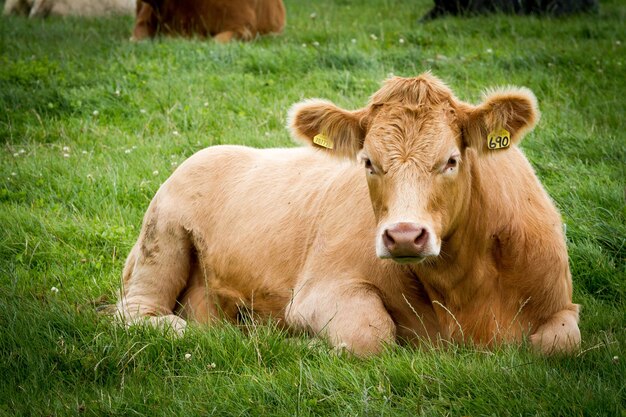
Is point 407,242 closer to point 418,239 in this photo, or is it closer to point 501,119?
point 418,239

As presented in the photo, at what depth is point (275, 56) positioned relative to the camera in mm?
11336

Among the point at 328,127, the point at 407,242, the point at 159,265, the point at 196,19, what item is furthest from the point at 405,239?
the point at 196,19

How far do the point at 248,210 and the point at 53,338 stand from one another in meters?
1.89

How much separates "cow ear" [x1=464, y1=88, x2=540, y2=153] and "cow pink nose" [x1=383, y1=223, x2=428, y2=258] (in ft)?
2.76

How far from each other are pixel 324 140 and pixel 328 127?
0.36 feet

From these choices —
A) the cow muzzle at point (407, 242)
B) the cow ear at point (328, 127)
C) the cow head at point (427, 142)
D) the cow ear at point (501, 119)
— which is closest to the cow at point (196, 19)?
the cow ear at point (328, 127)

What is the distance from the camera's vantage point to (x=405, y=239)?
4.71m

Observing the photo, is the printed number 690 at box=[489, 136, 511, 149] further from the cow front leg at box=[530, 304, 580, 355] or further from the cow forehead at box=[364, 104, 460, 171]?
the cow front leg at box=[530, 304, 580, 355]

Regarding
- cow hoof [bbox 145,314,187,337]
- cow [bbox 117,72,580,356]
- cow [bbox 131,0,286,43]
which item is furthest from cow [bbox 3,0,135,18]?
cow [bbox 117,72,580,356]

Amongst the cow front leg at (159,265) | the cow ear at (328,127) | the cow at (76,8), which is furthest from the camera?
the cow at (76,8)

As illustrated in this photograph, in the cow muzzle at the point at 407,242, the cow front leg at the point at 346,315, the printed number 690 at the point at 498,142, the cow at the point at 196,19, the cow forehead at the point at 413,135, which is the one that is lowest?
the cow front leg at the point at 346,315

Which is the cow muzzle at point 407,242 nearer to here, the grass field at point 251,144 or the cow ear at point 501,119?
the grass field at point 251,144

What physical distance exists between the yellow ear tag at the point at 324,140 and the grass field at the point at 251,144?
1189 mm

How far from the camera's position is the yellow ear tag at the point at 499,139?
533cm
